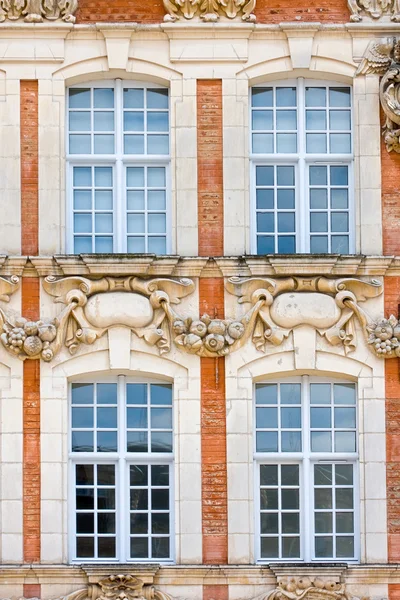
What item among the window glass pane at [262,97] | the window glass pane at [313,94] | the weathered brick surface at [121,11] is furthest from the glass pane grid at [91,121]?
the window glass pane at [313,94]

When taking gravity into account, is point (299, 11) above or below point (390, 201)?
above

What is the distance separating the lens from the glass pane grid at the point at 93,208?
884 inches

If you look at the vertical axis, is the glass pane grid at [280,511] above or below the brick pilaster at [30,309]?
below

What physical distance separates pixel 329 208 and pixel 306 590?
183 inches

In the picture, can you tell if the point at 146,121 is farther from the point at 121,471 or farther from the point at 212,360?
the point at 121,471

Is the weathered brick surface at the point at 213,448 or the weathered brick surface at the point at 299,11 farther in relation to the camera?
the weathered brick surface at the point at 299,11

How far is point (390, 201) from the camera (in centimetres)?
2227

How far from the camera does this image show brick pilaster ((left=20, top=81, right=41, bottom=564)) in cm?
2169

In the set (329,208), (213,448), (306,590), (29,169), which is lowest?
(306,590)

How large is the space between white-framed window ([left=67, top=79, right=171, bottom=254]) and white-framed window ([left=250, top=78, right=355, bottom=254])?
1.15 meters

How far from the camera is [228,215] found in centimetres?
2223

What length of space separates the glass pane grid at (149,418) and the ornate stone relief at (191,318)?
0.57 metres

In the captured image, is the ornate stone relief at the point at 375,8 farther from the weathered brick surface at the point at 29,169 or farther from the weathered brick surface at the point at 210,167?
the weathered brick surface at the point at 29,169

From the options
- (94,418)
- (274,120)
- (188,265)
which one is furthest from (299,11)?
(94,418)
